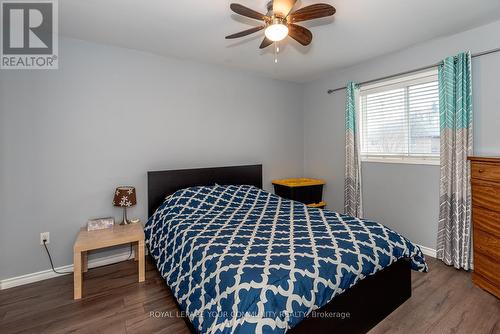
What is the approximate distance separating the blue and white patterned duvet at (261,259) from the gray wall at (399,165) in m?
1.08

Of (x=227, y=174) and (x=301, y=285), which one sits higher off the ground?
(x=227, y=174)

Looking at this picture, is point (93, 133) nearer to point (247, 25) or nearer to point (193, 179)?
point (193, 179)

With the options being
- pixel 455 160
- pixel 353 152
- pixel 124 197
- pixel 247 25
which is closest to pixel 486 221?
pixel 455 160

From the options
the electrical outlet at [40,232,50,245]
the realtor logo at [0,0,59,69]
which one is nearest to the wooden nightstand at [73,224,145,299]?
the electrical outlet at [40,232,50,245]

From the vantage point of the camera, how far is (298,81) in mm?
4133

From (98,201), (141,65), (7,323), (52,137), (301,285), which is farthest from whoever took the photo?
(141,65)

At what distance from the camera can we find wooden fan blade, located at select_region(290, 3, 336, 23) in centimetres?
163

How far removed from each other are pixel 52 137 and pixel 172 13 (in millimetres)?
1648

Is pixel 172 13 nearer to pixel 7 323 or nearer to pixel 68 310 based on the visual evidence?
pixel 68 310

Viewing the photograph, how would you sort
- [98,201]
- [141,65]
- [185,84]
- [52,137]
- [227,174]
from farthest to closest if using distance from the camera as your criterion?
[227,174]
[185,84]
[141,65]
[98,201]
[52,137]

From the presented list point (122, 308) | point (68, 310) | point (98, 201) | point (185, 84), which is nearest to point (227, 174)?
point (185, 84)

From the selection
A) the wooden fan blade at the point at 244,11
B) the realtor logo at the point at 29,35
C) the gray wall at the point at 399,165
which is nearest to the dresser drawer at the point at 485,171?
the gray wall at the point at 399,165

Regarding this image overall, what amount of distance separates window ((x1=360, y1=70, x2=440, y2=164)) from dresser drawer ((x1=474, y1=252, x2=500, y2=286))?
102 cm

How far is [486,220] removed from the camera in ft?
6.71
